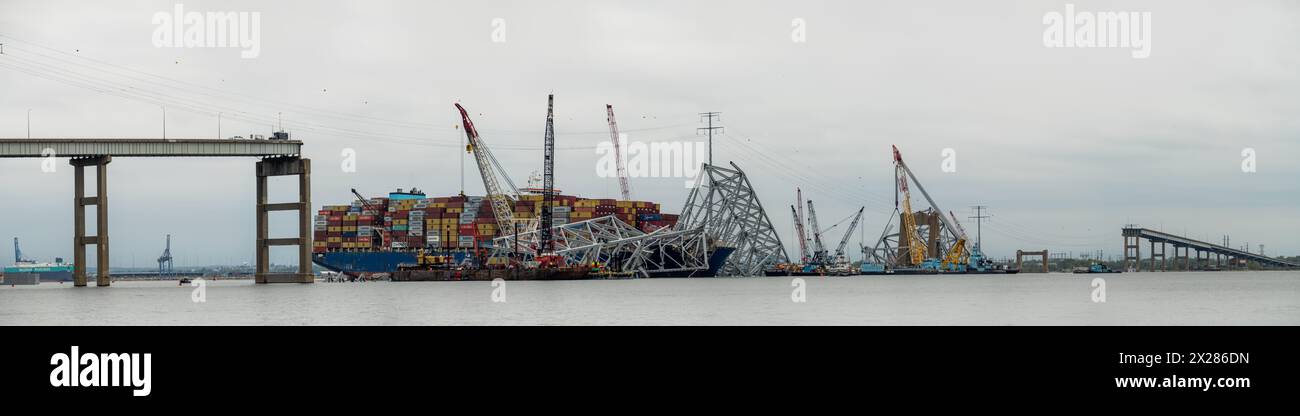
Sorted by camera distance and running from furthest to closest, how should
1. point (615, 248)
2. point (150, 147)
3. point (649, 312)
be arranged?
point (615, 248), point (150, 147), point (649, 312)

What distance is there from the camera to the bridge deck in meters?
122

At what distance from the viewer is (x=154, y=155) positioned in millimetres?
126125

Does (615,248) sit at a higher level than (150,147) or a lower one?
lower

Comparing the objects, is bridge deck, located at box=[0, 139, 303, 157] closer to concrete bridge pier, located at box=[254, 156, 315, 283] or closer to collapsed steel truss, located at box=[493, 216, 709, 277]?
concrete bridge pier, located at box=[254, 156, 315, 283]

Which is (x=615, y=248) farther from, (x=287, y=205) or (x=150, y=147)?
(x=150, y=147)

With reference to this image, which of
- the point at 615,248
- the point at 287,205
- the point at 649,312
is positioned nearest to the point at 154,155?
the point at 287,205

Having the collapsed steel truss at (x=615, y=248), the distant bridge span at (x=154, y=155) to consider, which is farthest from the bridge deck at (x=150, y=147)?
the collapsed steel truss at (x=615, y=248)

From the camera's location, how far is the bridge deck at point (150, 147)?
122 metres

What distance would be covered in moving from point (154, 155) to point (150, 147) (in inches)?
34.8

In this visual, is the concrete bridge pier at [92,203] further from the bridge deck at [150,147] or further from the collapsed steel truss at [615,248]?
the collapsed steel truss at [615,248]
